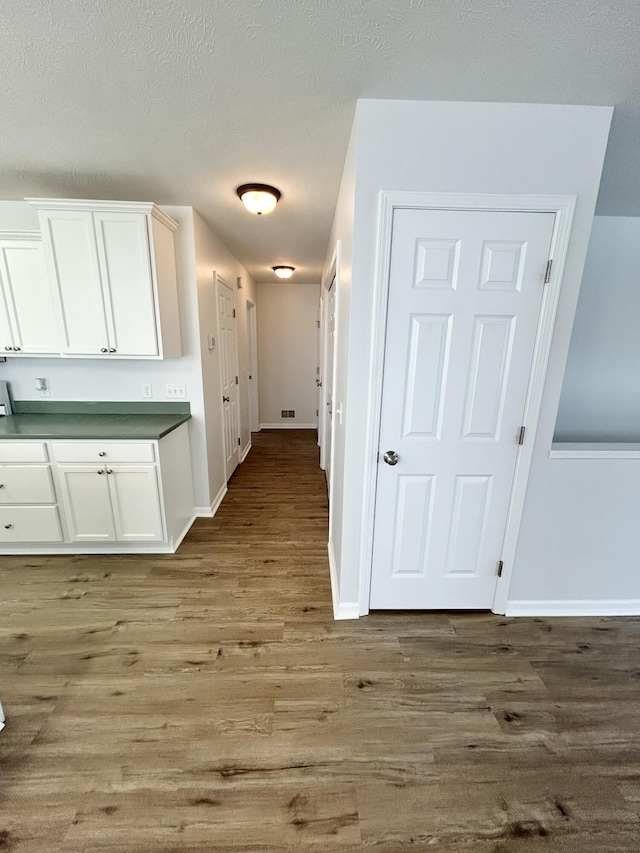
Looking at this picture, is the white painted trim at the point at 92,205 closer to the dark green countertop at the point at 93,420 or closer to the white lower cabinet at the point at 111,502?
the dark green countertop at the point at 93,420

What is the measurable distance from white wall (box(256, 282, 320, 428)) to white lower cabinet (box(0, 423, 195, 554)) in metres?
3.71

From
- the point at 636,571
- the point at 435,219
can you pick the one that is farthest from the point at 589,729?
the point at 435,219

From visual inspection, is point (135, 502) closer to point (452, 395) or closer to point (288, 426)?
point (452, 395)

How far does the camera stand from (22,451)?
6.99 feet

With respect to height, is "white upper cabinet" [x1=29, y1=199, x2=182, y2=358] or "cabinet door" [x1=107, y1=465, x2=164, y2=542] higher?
"white upper cabinet" [x1=29, y1=199, x2=182, y2=358]

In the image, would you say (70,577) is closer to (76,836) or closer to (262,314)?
(76,836)

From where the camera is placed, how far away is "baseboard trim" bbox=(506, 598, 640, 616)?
1911 millimetres

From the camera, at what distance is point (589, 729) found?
4.41 ft

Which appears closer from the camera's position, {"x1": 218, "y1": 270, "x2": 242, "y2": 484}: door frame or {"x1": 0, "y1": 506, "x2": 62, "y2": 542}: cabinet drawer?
{"x1": 0, "y1": 506, "x2": 62, "y2": 542}: cabinet drawer

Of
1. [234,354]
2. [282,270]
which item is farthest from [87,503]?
[282,270]

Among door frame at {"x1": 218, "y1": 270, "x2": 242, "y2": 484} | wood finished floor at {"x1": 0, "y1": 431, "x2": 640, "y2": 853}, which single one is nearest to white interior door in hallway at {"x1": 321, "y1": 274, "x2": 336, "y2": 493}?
door frame at {"x1": 218, "y1": 270, "x2": 242, "y2": 484}

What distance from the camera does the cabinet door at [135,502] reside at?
2215 mm

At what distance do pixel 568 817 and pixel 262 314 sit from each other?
5.94 meters

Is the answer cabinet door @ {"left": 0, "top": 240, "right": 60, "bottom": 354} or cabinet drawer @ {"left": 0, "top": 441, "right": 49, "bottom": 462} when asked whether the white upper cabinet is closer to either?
cabinet door @ {"left": 0, "top": 240, "right": 60, "bottom": 354}
